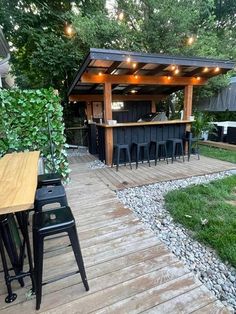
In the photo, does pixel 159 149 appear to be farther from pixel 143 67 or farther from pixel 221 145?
pixel 221 145

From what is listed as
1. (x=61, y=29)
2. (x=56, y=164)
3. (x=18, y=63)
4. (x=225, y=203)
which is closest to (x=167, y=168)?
(x=225, y=203)

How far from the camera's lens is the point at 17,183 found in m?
1.57

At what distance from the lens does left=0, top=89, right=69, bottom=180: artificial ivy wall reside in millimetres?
3211

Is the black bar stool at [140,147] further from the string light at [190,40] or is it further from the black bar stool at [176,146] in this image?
the string light at [190,40]

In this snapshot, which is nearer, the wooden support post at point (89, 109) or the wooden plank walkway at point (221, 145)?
the wooden plank walkway at point (221, 145)

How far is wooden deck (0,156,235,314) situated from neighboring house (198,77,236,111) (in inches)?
291

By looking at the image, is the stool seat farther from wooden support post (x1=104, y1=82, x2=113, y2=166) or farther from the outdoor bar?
wooden support post (x1=104, y1=82, x2=113, y2=166)

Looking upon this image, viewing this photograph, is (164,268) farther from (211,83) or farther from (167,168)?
(211,83)

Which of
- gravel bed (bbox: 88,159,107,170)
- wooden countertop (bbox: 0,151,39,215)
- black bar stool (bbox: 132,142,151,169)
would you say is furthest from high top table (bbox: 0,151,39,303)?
black bar stool (bbox: 132,142,151,169)

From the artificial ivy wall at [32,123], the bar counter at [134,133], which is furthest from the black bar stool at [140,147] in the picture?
the artificial ivy wall at [32,123]

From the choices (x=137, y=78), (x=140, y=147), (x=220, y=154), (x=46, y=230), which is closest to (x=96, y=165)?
(x=140, y=147)

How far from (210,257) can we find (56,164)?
2725mm

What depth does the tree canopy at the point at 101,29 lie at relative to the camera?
7098 millimetres

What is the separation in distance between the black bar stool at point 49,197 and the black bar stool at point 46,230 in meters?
0.34
